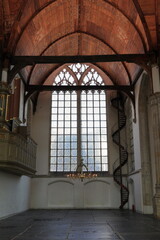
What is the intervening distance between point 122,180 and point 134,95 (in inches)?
291

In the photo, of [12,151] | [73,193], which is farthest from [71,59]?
[73,193]

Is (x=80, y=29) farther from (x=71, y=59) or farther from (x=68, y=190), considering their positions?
(x=68, y=190)

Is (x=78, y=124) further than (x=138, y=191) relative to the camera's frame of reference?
Yes

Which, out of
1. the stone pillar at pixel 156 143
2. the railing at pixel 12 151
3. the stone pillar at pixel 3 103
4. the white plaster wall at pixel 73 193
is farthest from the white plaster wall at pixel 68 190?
the stone pillar at pixel 3 103

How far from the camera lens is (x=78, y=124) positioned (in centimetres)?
2361

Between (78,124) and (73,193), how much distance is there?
6077 mm

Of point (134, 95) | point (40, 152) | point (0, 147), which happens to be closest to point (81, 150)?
point (40, 152)

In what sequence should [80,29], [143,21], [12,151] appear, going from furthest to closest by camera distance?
[80,29], [143,21], [12,151]

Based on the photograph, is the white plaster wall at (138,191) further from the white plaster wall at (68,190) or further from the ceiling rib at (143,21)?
the ceiling rib at (143,21)

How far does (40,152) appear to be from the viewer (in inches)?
906

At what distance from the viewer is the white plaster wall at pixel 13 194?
49.4ft

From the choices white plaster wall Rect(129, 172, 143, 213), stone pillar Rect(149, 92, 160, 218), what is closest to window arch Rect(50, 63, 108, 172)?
white plaster wall Rect(129, 172, 143, 213)

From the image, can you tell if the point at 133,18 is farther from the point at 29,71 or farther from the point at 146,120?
the point at 29,71

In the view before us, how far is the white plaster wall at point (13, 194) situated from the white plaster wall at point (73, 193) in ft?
4.13
